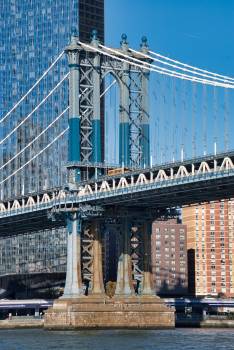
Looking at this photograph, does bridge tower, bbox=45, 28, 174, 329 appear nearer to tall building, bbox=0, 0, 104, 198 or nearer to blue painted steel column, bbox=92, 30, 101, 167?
blue painted steel column, bbox=92, 30, 101, 167

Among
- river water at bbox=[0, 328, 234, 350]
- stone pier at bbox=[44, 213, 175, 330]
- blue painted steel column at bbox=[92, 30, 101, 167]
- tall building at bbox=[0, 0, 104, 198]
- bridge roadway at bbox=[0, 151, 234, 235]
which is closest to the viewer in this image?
river water at bbox=[0, 328, 234, 350]

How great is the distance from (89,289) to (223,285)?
8829cm

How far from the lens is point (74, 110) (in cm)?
10269

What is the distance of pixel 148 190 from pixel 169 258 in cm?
8870

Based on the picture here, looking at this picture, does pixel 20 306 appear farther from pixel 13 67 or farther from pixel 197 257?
pixel 13 67

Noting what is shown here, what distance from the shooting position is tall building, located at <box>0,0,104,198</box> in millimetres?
177375

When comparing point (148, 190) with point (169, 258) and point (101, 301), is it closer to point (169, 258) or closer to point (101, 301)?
point (101, 301)

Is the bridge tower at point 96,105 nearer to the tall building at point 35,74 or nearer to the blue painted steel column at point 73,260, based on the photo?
the blue painted steel column at point 73,260

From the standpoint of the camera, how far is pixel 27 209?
11069cm

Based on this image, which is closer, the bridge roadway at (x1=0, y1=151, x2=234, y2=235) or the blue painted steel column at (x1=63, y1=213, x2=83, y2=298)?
the bridge roadway at (x1=0, y1=151, x2=234, y2=235)

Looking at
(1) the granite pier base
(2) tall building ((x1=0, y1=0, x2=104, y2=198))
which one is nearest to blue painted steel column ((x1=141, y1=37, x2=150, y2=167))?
(1) the granite pier base

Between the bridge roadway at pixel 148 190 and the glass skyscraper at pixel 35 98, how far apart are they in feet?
189

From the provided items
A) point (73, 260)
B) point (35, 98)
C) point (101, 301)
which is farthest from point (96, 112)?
point (35, 98)

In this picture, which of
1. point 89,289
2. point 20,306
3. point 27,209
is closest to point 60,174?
point 20,306
